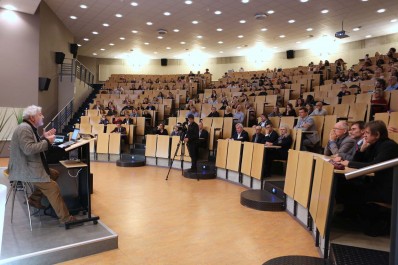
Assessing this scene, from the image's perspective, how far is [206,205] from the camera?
4199 millimetres

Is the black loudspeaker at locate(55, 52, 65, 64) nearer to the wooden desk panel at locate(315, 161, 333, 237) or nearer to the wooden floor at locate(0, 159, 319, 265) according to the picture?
the wooden floor at locate(0, 159, 319, 265)

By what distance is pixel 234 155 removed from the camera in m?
5.60

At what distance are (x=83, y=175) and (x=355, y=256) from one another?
2.76 m

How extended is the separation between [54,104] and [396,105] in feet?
30.2

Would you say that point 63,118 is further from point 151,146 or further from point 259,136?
point 259,136

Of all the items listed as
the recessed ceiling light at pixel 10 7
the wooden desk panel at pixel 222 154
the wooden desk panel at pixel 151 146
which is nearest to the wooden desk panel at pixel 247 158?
the wooden desk panel at pixel 222 154

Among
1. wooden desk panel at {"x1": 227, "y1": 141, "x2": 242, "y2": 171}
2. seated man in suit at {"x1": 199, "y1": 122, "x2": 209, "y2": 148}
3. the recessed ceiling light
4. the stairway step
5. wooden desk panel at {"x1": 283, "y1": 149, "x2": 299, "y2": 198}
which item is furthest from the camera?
the recessed ceiling light

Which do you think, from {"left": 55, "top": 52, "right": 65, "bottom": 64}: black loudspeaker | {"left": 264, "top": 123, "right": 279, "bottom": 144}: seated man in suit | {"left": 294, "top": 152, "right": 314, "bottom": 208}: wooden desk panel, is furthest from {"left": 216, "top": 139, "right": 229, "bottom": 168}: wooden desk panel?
{"left": 55, "top": 52, "right": 65, "bottom": 64}: black loudspeaker

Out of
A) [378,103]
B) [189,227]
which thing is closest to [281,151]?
[378,103]

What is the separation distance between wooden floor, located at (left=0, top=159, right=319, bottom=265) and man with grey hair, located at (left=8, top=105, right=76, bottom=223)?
68cm

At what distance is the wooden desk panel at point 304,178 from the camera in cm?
321

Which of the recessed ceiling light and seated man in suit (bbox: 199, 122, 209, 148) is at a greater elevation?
the recessed ceiling light

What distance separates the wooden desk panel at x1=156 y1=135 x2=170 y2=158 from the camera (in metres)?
7.16

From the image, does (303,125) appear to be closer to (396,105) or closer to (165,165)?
(396,105)
